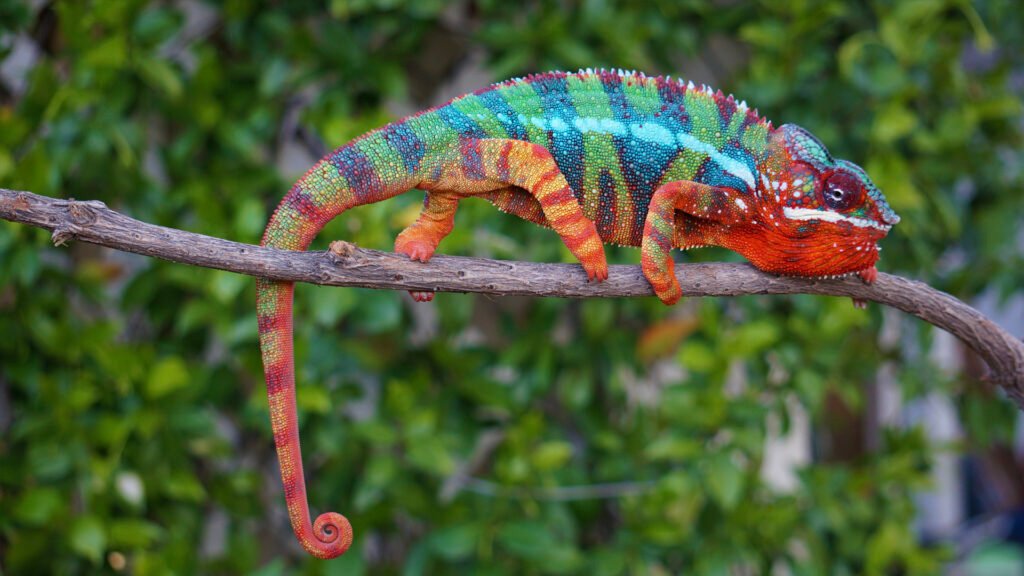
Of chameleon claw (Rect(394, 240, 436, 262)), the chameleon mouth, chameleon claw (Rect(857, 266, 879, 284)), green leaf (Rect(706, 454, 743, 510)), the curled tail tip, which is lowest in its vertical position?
the curled tail tip

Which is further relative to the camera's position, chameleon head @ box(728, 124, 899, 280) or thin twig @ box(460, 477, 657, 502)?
thin twig @ box(460, 477, 657, 502)

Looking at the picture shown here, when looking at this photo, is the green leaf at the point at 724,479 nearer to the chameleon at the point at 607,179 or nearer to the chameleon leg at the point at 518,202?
the chameleon at the point at 607,179

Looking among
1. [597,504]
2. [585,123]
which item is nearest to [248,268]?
[585,123]

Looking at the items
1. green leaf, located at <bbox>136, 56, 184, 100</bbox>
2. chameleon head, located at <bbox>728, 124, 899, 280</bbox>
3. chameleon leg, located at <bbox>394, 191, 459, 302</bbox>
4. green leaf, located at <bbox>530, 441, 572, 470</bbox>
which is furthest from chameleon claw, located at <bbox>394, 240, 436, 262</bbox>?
green leaf, located at <bbox>136, 56, 184, 100</bbox>

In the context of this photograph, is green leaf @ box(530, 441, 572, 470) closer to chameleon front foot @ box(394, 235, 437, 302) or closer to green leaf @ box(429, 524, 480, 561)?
green leaf @ box(429, 524, 480, 561)

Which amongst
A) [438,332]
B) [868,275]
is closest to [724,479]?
[438,332]

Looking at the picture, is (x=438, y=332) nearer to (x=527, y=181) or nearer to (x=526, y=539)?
(x=526, y=539)

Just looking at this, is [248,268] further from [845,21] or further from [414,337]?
[845,21]
